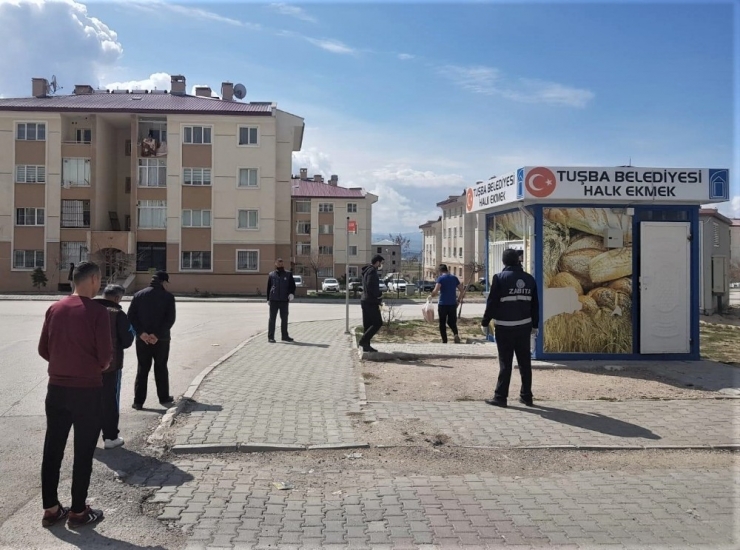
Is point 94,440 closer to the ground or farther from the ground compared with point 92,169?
closer to the ground

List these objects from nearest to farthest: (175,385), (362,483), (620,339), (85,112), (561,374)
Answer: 1. (362,483)
2. (175,385)
3. (561,374)
4. (620,339)
5. (85,112)

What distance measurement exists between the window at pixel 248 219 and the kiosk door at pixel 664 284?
113ft

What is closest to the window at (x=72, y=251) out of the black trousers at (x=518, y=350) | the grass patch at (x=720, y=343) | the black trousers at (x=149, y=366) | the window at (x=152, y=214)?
the window at (x=152, y=214)

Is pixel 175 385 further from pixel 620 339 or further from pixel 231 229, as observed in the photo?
pixel 231 229

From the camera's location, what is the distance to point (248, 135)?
42.9 m

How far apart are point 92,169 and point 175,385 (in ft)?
121

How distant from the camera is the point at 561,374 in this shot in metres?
10.2

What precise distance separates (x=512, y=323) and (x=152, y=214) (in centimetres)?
3886

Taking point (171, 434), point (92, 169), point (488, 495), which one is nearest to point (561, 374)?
point (488, 495)

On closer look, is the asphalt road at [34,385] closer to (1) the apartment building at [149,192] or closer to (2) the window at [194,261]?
(2) the window at [194,261]

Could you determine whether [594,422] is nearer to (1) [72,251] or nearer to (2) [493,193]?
(2) [493,193]

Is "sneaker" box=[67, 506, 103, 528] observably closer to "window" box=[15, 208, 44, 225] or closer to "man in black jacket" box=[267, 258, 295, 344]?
"man in black jacket" box=[267, 258, 295, 344]

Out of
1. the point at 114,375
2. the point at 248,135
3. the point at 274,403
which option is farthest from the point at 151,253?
the point at 114,375

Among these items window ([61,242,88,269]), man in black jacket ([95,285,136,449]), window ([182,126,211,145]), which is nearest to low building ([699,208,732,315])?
man in black jacket ([95,285,136,449])
